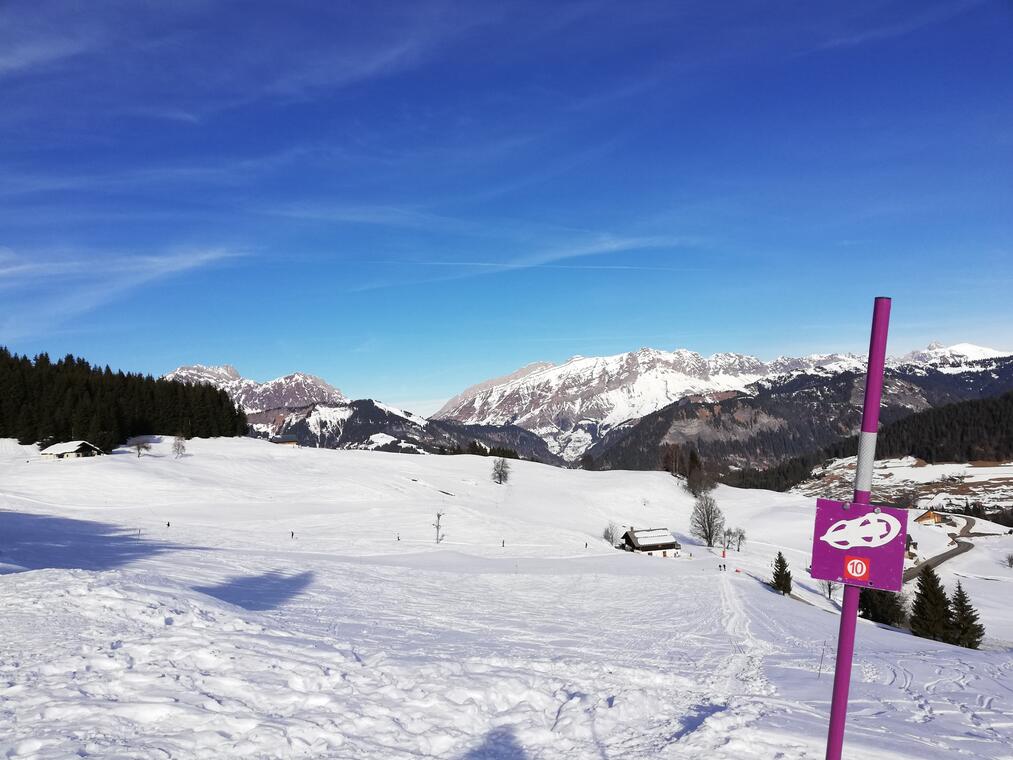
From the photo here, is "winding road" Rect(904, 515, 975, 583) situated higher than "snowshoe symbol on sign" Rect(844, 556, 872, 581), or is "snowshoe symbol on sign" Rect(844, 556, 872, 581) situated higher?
"snowshoe symbol on sign" Rect(844, 556, 872, 581)

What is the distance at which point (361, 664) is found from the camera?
435 inches

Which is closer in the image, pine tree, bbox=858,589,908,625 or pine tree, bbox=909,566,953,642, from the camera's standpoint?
pine tree, bbox=909,566,953,642

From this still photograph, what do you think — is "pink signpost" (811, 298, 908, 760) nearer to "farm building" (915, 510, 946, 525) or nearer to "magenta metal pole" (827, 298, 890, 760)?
"magenta metal pole" (827, 298, 890, 760)

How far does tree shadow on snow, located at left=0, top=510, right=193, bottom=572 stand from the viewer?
2481 cm

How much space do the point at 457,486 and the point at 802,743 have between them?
93.4 m

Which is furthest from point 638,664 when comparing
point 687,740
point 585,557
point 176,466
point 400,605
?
point 176,466

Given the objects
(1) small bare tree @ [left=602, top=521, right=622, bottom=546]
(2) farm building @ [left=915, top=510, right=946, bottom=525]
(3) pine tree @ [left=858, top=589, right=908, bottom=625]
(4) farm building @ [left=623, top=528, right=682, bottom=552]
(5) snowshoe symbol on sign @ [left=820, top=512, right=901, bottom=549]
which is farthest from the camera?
(2) farm building @ [left=915, top=510, right=946, bottom=525]

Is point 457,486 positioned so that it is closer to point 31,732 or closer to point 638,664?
point 638,664

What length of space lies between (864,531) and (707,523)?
3466 inches

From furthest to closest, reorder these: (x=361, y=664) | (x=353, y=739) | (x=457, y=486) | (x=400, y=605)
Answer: (x=457, y=486), (x=400, y=605), (x=361, y=664), (x=353, y=739)

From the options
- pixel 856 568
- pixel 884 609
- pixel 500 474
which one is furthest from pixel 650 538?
pixel 856 568

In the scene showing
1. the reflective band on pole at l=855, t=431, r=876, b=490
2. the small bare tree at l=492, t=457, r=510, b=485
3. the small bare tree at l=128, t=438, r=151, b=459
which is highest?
the reflective band on pole at l=855, t=431, r=876, b=490

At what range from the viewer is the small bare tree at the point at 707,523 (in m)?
85.6

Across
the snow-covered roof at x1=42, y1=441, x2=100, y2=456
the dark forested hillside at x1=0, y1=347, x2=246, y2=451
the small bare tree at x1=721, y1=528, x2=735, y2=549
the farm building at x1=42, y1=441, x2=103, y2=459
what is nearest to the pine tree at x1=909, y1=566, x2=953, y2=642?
the small bare tree at x1=721, y1=528, x2=735, y2=549
